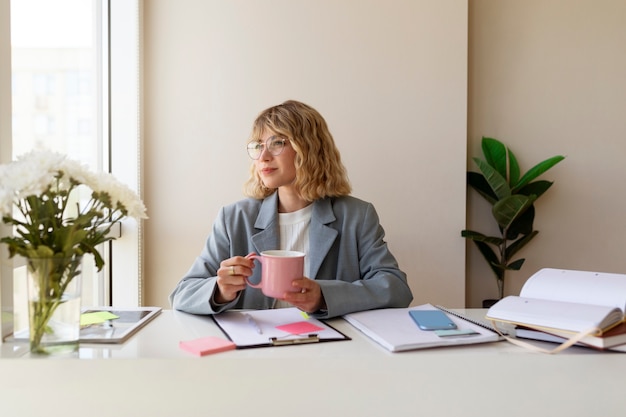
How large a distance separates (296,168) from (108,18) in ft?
4.42

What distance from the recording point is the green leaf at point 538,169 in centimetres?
267

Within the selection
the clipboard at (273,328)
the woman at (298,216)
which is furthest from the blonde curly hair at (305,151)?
the clipboard at (273,328)

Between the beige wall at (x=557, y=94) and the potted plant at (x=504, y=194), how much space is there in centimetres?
14

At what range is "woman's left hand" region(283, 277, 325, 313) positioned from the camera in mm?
1265

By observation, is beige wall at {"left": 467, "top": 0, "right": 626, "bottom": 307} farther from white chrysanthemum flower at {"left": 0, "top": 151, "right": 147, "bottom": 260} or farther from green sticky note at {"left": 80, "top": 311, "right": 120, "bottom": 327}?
white chrysanthemum flower at {"left": 0, "top": 151, "right": 147, "bottom": 260}

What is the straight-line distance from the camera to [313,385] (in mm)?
1006

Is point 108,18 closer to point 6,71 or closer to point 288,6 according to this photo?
point 288,6

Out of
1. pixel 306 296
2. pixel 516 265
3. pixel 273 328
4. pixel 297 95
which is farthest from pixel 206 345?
pixel 516 265

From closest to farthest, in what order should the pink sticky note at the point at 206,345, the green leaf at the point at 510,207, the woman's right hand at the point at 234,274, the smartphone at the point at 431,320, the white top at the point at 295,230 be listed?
the pink sticky note at the point at 206,345 → the smartphone at the point at 431,320 → the woman's right hand at the point at 234,274 → the white top at the point at 295,230 → the green leaf at the point at 510,207

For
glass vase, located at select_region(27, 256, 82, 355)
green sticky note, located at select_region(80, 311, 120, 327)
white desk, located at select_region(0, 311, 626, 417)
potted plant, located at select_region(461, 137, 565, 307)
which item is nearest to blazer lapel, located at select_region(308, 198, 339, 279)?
green sticky note, located at select_region(80, 311, 120, 327)

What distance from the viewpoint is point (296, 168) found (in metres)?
1.86

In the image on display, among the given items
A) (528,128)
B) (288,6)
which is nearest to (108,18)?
(288,6)

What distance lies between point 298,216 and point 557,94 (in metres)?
1.79

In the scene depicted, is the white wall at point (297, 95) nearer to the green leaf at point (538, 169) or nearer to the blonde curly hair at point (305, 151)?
the green leaf at point (538, 169)
